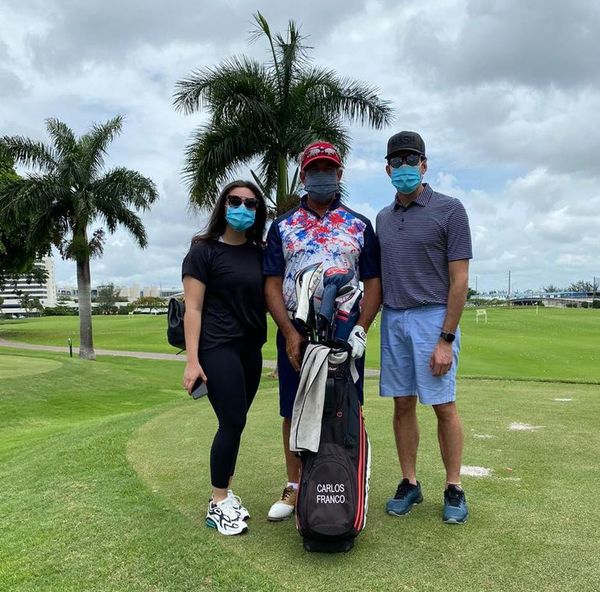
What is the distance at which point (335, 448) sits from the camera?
3.46 meters

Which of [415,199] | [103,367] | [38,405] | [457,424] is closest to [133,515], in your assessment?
[457,424]

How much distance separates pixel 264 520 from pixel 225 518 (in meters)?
0.34

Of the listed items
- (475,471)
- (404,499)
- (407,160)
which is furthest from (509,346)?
(407,160)

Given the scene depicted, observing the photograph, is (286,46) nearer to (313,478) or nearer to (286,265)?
(286,265)

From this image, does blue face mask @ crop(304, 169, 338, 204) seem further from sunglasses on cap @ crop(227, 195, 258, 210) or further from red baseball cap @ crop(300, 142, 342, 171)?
sunglasses on cap @ crop(227, 195, 258, 210)

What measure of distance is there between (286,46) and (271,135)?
2463mm

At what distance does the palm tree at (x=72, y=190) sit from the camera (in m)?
24.4

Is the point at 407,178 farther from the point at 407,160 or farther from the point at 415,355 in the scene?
the point at 415,355

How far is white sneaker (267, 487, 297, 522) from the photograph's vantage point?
3830 mm

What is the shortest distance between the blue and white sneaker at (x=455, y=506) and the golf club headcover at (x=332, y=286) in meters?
1.36

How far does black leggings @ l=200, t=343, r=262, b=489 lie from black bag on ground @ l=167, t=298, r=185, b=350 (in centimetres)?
18

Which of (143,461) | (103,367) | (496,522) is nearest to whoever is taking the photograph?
(496,522)

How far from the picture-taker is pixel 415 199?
3.97 m

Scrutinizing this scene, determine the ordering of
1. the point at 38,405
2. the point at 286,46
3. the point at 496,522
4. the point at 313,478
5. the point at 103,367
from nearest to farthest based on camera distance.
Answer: the point at 313,478 → the point at 496,522 → the point at 38,405 → the point at 286,46 → the point at 103,367
